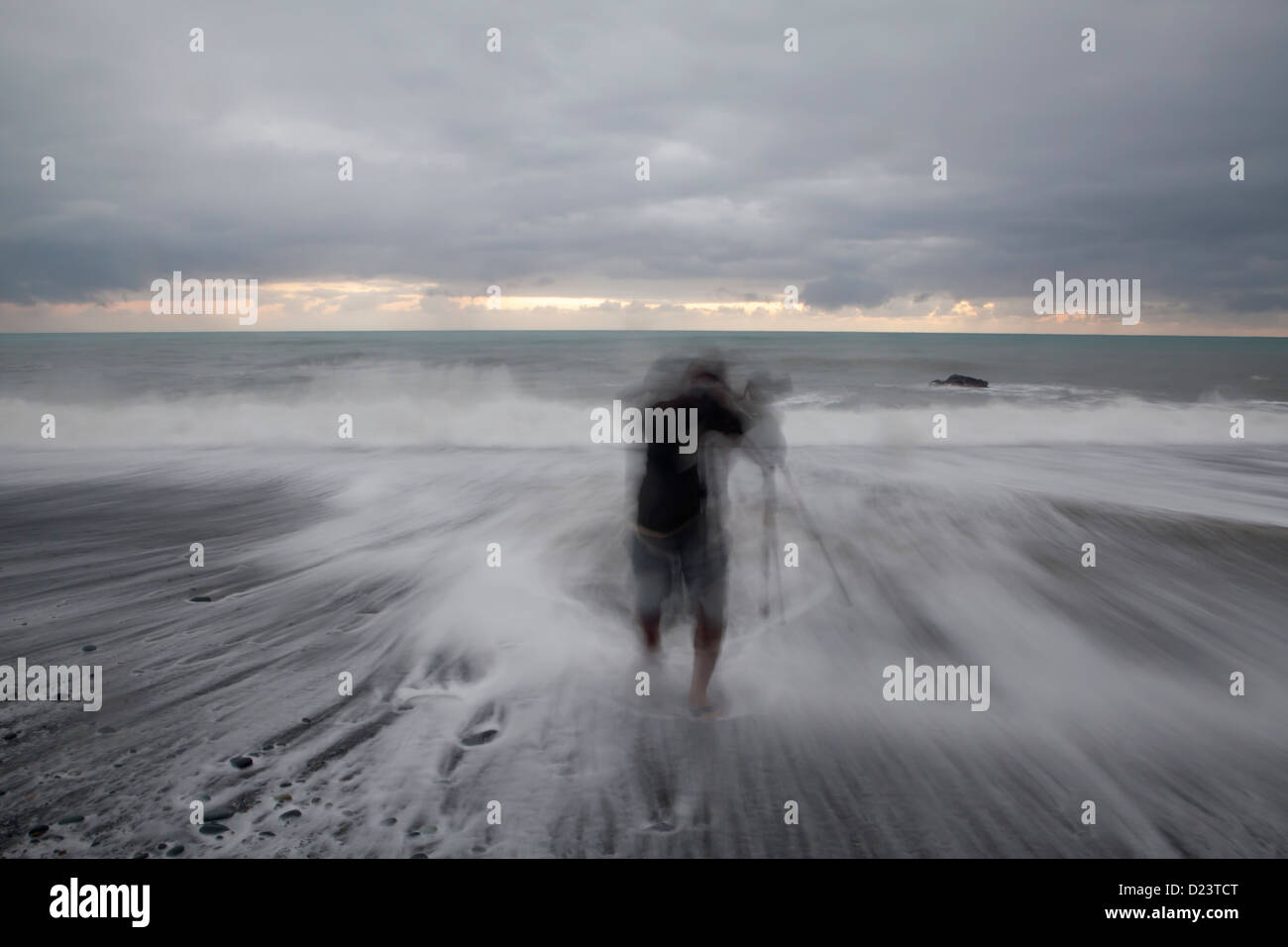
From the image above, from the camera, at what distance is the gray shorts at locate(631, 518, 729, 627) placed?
384cm

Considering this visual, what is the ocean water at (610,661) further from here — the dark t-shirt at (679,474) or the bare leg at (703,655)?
the dark t-shirt at (679,474)

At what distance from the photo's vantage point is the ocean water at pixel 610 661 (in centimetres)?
317

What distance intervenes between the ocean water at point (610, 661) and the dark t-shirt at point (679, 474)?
0.36m

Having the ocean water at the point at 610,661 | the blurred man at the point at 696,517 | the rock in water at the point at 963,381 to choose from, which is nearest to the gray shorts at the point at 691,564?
the blurred man at the point at 696,517

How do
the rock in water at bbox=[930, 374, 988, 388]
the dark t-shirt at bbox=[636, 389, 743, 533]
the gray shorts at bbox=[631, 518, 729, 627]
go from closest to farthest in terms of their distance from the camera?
the dark t-shirt at bbox=[636, 389, 743, 533] → the gray shorts at bbox=[631, 518, 729, 627] → the rock in water at bbox=[930, 374, 988, 388]

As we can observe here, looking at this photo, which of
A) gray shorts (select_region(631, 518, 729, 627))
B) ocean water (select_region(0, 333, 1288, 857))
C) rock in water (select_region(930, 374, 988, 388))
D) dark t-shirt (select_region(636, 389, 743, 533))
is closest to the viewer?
ocean water (select_region(0, 333, 1288, 857))

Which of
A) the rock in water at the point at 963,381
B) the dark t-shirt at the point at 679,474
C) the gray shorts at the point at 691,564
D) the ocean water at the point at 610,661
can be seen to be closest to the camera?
the ocean water at the point at 610,661

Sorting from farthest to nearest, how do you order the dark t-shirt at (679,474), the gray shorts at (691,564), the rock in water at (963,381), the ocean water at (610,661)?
1. the rock in water at (963,381)
2. the gray shorts at (691,564)
3. the dark t-shirt at (679,474)
4. the ocean water at (610,661)

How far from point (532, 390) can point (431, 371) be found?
1093 cm

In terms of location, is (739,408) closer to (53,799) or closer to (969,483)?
(53,799)

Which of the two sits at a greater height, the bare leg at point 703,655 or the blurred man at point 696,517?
the blurred man at point 696,517

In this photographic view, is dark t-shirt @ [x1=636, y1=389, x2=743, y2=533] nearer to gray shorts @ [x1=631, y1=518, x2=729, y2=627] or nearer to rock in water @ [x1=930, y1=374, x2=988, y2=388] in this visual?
gray shorts @ [x1=631, y1=518, x2=729, y2=627]

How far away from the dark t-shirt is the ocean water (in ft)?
1.18

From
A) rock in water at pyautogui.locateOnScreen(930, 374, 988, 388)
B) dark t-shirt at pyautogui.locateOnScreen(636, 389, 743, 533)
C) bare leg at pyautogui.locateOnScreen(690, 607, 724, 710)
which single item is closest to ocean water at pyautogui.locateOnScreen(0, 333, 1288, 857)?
bare leg at pyautogui.locateOnScreen(690, 607, 724, 710)
